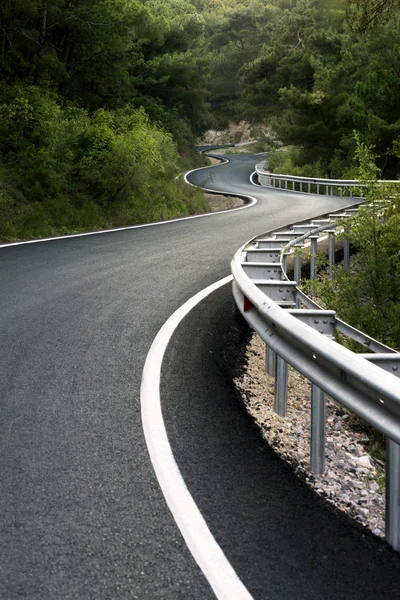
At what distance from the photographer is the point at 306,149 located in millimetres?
51656

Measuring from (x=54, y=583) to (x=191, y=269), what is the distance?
855 centimetres

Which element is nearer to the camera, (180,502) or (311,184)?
(180,502)

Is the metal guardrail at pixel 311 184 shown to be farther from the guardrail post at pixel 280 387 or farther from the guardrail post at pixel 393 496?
the guardrail post at pixel 393 496

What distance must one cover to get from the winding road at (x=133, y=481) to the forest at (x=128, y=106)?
372cm

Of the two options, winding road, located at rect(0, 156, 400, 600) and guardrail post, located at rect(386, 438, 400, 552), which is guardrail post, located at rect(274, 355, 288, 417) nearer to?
winding road, located at rect(0, 156, 400, 600)

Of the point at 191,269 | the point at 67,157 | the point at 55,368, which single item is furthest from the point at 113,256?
the point at 67,157

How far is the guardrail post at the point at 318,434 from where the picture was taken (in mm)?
4004

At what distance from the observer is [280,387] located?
501 cm

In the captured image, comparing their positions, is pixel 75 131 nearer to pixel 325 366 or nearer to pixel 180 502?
pixel 325 366

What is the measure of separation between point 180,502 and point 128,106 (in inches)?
974

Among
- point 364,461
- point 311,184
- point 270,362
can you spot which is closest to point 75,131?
point 270,362

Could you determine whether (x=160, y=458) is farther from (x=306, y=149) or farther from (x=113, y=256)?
(x=306, y=149)

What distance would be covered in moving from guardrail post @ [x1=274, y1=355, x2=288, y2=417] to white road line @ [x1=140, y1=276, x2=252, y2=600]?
88cm

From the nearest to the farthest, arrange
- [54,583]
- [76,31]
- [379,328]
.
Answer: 1. [54,583]
2. [379,328]
3. [76,31]
